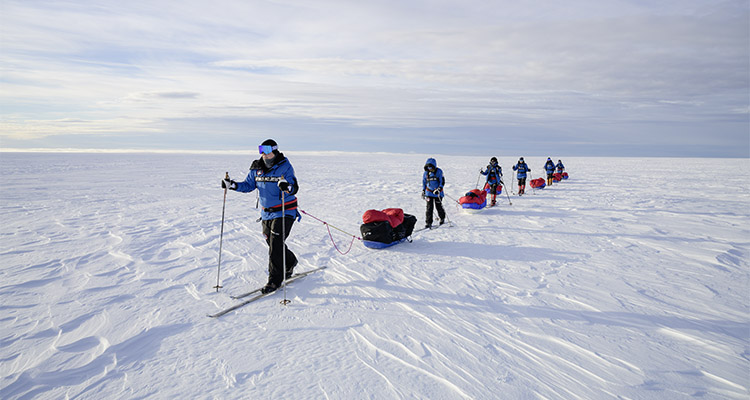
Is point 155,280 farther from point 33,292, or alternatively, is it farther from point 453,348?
point 453,348

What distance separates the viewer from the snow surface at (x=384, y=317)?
3018mm

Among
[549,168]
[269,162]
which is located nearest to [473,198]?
[269,162]

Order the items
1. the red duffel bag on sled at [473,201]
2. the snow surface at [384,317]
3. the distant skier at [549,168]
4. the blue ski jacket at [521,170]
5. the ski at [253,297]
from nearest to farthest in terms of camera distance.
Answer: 1. the snow surface at [384,317]
2. the ski at [253,297]
3. the red duffel bag on sled at [473,201]
4. the blue ski jacket at [521,170]
5. the distant skier at [549,168]

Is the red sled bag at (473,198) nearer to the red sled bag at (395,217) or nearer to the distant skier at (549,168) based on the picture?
the red sled bag at (395,217)

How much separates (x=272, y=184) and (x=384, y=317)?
7.43ft

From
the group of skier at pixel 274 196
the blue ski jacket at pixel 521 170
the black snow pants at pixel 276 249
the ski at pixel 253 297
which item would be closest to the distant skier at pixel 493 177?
the blue ski jacket at pixel 521 170

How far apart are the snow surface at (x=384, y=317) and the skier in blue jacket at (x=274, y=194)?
0.46 metres

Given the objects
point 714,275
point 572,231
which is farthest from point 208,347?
point 572,231

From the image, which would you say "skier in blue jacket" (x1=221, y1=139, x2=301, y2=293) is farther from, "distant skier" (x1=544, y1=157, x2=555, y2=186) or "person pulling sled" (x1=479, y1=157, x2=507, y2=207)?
"distant skier" (x1=544, y1=157, x2=555, y2=186)

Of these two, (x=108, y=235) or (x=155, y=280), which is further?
(x=108, y=235)

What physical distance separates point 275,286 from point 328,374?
6.64 ft

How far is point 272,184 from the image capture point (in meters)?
4.77

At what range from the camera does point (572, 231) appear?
27.8ft

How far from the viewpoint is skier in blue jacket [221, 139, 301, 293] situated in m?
4.71
